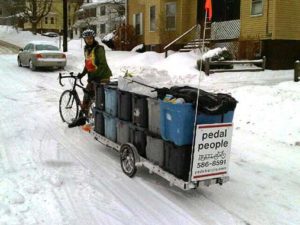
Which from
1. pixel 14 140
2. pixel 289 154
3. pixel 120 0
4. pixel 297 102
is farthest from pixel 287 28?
pixel 120 0

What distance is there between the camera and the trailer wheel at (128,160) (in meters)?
6.22

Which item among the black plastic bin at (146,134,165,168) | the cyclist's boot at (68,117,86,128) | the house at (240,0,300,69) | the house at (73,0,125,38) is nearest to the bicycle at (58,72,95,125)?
the cyclist's boot at (68,117,86,128)

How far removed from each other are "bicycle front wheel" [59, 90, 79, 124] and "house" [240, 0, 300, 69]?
39.8ft

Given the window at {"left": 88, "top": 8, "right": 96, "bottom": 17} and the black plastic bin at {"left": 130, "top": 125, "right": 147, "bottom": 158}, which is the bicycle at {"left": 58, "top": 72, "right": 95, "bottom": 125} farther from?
the window at {"left": 88, "top": 8, "right": 96, "bottom": 17}

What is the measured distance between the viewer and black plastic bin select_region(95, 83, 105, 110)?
24.9 ft

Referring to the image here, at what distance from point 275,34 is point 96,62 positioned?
41.9 ft

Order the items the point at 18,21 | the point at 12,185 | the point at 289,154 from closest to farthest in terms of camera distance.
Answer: the point at 12,185 < the point at 289,154 < the point at 18,21

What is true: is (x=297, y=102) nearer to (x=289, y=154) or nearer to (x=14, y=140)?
(x=289, y=154)

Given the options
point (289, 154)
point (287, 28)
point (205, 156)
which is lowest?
point (289, 154)

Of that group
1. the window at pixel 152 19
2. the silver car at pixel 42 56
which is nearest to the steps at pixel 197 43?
the window at pixel 152 19

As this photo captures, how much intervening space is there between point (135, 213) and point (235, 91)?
27.4 feet

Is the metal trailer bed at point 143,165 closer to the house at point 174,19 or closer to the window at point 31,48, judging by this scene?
the window at point 31,48

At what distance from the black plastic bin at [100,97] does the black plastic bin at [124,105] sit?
30.7 inches

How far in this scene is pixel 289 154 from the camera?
773 cm
